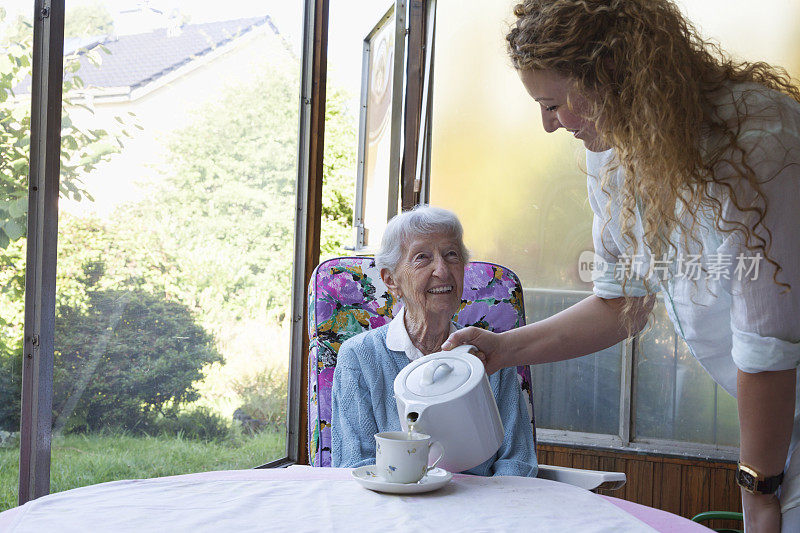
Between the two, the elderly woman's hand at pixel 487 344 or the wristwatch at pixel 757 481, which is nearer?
the wristwatch at pixel 757 481

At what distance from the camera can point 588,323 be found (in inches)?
54.6

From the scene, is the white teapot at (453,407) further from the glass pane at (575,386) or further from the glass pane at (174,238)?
the glass pane at (575,386)

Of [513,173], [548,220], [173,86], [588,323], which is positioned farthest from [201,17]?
[588,323]

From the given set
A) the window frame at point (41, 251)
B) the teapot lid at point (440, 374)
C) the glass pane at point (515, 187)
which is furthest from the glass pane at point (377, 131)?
the teapot lid at point (440, 374)

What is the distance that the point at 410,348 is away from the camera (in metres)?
1.79

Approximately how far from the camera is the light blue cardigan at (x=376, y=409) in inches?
63.6

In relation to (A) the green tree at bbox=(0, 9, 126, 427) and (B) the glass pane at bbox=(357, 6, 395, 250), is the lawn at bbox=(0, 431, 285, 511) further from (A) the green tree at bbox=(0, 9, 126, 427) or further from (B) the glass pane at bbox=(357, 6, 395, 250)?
(B) the glass pane at bbox=(357, 6, 395, 250)

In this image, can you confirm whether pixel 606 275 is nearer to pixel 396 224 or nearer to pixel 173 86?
pixel 396 224

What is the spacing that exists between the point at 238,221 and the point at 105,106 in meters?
1.02

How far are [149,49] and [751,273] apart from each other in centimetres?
245

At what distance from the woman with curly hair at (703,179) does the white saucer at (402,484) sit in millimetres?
425

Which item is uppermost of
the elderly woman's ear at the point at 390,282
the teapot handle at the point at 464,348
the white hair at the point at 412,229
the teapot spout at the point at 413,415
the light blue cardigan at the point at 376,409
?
the white hair at the point at 412,229

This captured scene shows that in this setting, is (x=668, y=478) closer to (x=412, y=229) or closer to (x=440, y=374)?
(x=412, y=229)

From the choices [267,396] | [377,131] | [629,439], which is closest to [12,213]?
[267,396]
